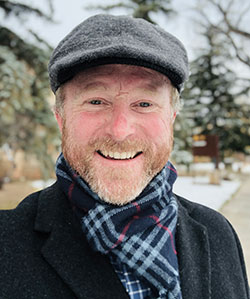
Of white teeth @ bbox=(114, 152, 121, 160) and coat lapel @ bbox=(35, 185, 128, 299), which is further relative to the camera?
white teeth @ bbox=(114, 152, 121, 160)

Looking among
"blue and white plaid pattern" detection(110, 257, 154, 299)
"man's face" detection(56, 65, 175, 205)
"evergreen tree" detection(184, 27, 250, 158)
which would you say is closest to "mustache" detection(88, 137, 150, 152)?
"man's face" detection(56, 65, 175, 205)

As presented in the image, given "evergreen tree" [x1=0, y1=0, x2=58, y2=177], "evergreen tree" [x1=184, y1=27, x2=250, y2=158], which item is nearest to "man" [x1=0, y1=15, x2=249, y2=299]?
"evergreen tree" [x1=0, y1=0, x2=58, y2=177]

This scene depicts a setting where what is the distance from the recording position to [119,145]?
123cm

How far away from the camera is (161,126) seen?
1.28m

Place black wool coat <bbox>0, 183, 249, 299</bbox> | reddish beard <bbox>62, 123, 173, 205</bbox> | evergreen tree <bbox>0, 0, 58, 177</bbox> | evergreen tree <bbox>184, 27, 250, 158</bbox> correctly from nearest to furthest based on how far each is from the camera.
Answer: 1. black wool coat <bbox>0, 183, 249, 299</bbox>
2. reddish beard <bbox>62, 123, 173, 205</bbox>
3. evergreen tree <bbox>0, 0, 58, 177</bbox>
4. evergreen tree <bbox>184, 27, 250, 158</bbox>

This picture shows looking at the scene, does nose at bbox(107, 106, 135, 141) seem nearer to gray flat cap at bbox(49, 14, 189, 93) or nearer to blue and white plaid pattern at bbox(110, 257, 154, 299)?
gray flat cap at bbox(49, 14, 189, 93)

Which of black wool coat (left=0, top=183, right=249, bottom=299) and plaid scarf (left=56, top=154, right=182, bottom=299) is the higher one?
plaid scarf (left=56, top=154, right=182, bottom=299)

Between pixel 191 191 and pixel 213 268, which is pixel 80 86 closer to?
pixel 213 268

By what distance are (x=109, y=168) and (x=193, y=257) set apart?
55cm

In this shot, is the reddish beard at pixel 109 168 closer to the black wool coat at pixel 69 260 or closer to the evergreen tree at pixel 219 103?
the black wool coat at pixel 69 260

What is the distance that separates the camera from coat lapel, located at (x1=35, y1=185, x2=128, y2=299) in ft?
3.72

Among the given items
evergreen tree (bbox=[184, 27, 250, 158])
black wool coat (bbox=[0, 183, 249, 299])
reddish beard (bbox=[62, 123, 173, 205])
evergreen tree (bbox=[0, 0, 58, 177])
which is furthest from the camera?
evergreen tree (bbox=[184, 27, 250, 158])

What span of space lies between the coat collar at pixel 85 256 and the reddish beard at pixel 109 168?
0.58ft

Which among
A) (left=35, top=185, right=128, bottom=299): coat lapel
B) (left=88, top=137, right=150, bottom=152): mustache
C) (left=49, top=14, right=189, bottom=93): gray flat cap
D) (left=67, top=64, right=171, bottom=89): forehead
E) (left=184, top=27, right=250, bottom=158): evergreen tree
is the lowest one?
(left=184, top=27, right=250, bottom=158): evergreen tree
